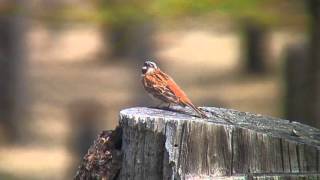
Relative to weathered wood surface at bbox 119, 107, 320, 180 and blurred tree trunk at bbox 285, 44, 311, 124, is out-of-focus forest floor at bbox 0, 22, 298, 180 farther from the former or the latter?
weathered wood surface at bbox 119, 107, 320, 180

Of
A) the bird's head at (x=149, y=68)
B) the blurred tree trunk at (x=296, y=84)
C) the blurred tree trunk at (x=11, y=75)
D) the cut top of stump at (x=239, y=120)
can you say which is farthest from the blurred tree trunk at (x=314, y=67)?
the blurred tree trunk at (x=11, y=75)

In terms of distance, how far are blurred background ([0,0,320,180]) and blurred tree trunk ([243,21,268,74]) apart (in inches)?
1.1

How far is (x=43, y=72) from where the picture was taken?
82.0 ft

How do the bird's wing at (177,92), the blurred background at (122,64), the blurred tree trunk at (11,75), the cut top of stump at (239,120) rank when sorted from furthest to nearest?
the blurred tree trunk at (11,75), the blurred background at (122,64), the bird's wing at (177,92), the cut top of stump at (239,120)

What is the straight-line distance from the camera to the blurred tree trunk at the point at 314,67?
882 cm

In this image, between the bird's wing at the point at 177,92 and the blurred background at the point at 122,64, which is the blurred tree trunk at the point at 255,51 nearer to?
the blurred background at the point at 122,64

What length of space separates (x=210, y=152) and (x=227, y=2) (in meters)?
5.33

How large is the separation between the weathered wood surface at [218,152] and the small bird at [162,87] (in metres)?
0.64

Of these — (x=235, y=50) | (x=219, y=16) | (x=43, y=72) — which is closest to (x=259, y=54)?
(x=235, y=50)

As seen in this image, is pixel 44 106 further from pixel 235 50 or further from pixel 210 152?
pixel 210 152

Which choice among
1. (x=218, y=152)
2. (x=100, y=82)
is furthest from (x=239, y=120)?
(x=100, y=82)

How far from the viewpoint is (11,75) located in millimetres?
18219

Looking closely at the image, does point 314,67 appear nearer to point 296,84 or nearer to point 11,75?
point 296,84

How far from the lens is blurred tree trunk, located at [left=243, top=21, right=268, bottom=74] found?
77.4 ft
